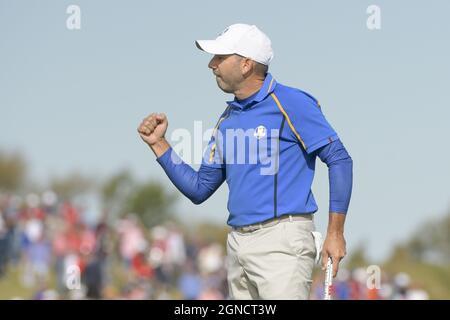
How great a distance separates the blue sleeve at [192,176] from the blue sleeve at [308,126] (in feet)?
2.12

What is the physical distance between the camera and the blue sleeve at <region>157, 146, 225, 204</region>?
697 centimetres

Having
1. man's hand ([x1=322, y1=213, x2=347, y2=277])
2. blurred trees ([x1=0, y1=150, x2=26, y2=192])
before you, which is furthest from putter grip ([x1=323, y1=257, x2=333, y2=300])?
blurred trees ([x1=0, y1=150, x2=26, y2=192])

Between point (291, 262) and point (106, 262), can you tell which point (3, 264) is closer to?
point (106, 262)

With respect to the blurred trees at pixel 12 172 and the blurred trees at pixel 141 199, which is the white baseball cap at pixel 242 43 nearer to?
the blurred trees at pixel 141 199

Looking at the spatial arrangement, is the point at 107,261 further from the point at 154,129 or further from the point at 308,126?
the point at 308,126

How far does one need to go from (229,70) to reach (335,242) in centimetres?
121

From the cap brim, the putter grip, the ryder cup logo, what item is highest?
the cap brim

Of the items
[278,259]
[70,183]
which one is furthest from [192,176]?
[70,183]

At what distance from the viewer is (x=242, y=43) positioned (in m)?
6.68

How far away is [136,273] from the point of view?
24406mm

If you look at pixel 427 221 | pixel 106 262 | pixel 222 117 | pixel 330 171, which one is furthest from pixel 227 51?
pixel 427 221

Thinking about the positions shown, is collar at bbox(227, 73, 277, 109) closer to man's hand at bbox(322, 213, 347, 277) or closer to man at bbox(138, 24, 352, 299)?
man at bbox(138, 24, 352, 299)

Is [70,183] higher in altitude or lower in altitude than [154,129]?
lower

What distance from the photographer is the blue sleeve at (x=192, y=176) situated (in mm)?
6969
